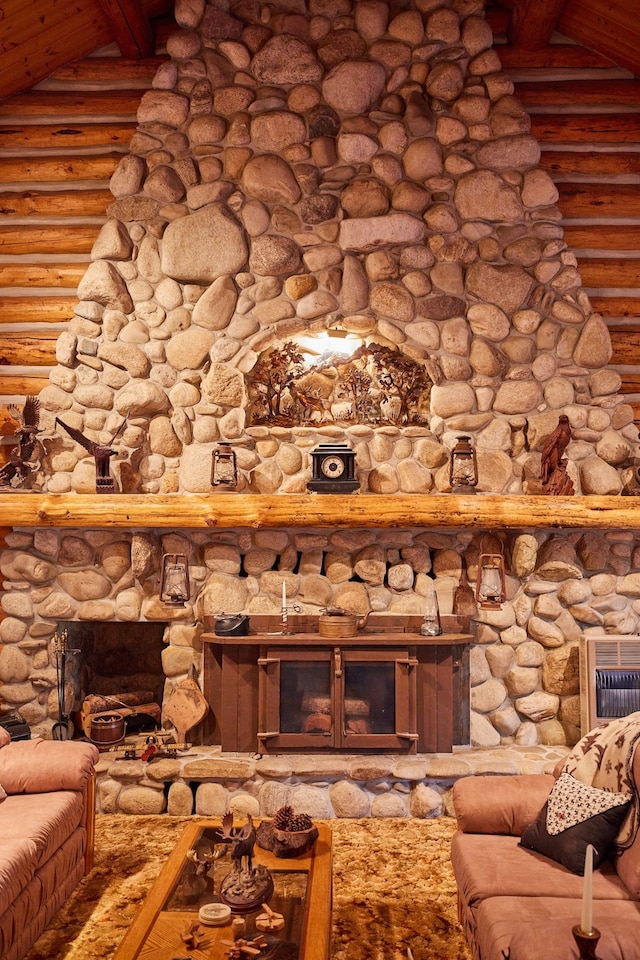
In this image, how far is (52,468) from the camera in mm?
4922

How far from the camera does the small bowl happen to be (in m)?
2.41

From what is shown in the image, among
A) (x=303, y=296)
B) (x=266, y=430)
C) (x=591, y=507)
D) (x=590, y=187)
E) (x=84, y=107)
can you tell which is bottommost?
(x=591, y=507)

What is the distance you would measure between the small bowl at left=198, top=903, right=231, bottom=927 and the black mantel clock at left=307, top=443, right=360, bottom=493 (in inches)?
103

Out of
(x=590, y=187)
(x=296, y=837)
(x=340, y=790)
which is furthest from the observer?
(x=590, y=187)

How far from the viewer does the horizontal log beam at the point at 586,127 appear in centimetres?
506

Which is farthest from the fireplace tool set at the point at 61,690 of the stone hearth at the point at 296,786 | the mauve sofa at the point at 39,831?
the mauve sofa at the point at 39,831

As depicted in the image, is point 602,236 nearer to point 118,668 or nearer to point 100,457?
point 100,457

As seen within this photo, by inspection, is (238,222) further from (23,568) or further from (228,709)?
(228,709)

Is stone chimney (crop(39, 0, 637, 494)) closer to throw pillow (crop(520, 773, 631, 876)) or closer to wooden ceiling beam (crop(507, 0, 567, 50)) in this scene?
wooden ceiling beam (crop(507, 0, 567, 50))

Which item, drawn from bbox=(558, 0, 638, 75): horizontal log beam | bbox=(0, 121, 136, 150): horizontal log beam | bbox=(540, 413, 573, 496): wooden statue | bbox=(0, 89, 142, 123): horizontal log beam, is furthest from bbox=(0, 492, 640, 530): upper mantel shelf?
bbox=(558, 0, 638, 75): horizontal log beam

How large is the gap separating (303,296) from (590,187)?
2021 millimetres

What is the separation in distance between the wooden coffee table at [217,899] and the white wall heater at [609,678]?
2161 millimetres

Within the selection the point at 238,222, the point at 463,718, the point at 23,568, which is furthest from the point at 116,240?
the point at 463,718

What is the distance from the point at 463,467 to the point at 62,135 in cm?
340
